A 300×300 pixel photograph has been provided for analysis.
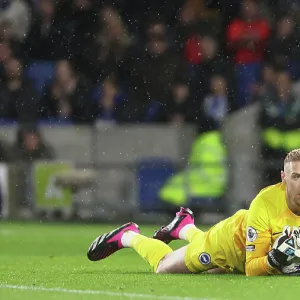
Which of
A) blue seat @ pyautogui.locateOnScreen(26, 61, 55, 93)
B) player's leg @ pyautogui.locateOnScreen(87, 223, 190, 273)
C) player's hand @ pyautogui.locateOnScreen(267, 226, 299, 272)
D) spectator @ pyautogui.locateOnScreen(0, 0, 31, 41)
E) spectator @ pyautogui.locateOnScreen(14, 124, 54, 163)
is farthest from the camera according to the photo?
spectator @ pyautogui.locateOnScreen(0, 0, 31, 41)

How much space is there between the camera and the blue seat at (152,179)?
47.4 feet

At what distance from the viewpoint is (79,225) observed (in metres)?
14.1

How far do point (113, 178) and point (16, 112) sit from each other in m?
1.84

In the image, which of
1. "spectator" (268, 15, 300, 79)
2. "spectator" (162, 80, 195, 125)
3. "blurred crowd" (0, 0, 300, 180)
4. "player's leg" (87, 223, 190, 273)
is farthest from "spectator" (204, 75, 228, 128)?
"player's leg" (87, 223, 190, 273)

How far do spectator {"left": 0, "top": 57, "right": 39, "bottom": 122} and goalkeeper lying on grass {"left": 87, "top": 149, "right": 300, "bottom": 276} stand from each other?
802 centimetres

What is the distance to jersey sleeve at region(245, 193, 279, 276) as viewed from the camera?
6.79 m

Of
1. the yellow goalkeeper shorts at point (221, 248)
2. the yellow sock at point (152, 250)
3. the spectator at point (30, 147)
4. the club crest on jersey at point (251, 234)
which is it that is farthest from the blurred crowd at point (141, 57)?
the club crest on jersey at point (251, 234)

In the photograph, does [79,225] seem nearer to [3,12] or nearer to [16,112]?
[16,112]

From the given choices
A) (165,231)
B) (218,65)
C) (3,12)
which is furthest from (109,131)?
(165,231)

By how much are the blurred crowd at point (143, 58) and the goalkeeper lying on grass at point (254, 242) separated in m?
6.95

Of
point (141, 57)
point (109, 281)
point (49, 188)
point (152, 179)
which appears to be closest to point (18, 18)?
point (141, 57)

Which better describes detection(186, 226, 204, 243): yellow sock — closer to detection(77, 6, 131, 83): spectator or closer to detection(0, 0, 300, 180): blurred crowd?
detection(0, 0, 300, 180): blurred crowd

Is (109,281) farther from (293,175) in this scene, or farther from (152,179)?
(152,179)

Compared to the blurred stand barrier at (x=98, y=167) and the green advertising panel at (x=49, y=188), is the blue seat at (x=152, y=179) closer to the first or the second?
the blurred stand barrier at (x=98, y=167)
